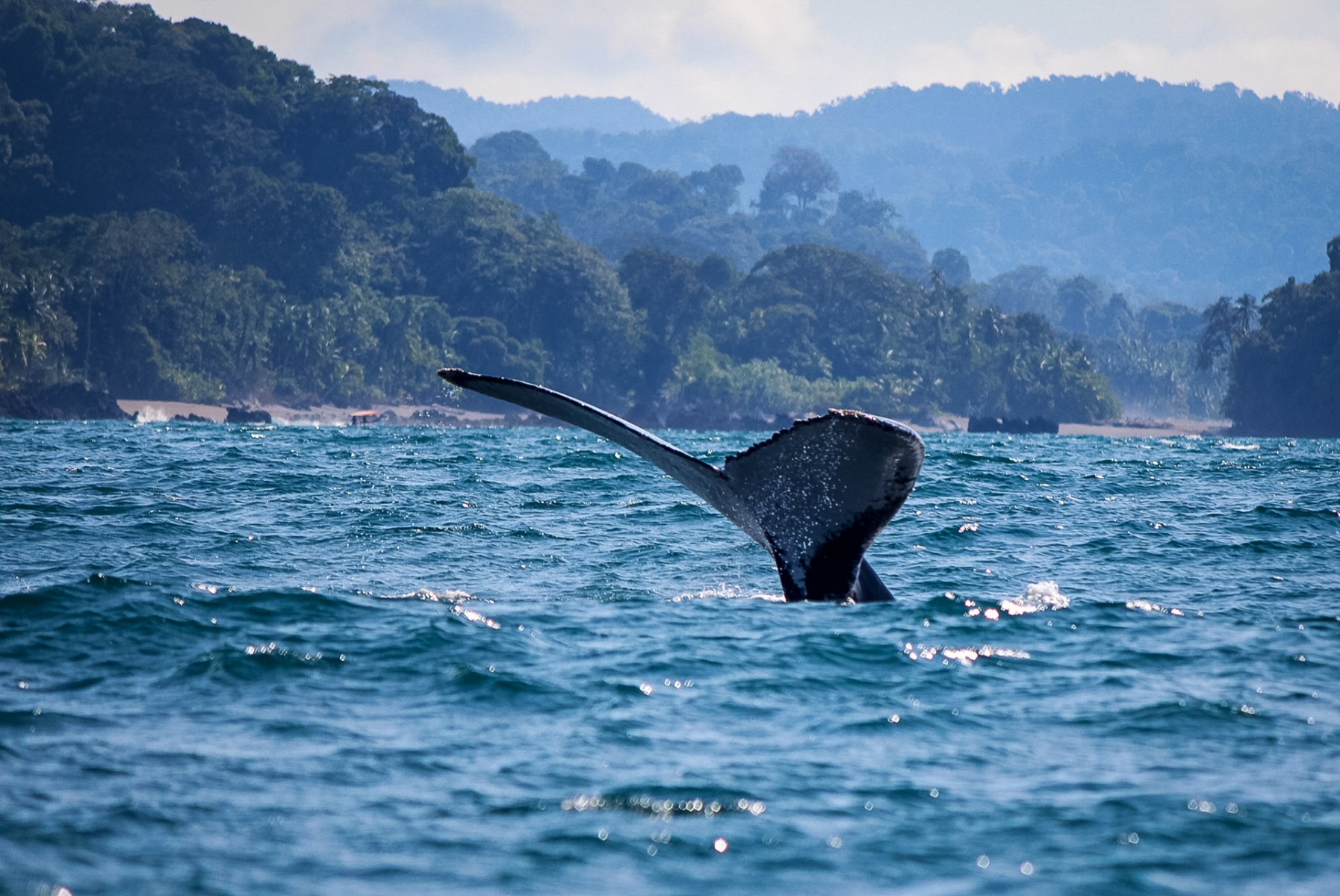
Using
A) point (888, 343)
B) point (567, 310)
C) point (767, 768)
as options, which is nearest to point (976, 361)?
point (888, 343)

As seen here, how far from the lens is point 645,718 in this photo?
20.6ft

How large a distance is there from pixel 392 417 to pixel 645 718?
76319 millimetres

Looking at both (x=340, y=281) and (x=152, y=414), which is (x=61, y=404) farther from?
(x=340, y=281)

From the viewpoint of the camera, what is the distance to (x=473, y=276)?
9212cm

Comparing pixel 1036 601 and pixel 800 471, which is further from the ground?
pixel 800 471

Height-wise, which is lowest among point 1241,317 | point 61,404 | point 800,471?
point 61,404

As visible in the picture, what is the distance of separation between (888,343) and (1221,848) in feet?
319

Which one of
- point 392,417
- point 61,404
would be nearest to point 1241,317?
point 392,417

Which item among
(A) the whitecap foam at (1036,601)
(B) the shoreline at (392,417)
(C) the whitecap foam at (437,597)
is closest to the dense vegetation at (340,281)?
(B) the shoreline at (392,417)

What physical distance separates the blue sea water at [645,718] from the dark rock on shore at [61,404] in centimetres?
5669

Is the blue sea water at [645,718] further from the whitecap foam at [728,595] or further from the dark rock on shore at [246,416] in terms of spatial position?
the dark rock on shore at [246,416]

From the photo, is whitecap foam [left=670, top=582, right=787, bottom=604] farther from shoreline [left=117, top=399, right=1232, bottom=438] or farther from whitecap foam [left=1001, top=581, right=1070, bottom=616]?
shoreline [left=117, top=399, right=1232, bottom=438]

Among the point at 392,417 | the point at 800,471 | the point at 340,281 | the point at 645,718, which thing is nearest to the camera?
the point at 645,718

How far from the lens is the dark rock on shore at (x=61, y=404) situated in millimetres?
64625
